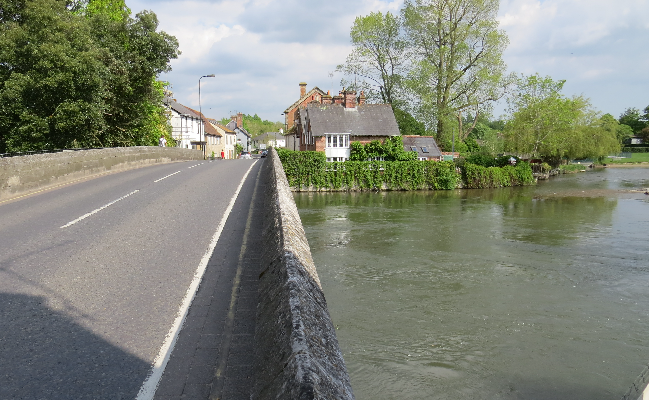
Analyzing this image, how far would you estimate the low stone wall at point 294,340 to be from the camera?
9.60ft

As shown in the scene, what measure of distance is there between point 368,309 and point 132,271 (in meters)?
8.47

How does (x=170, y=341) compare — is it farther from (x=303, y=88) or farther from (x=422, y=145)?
(x=303, y=88)

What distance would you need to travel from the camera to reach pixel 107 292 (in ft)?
20.3

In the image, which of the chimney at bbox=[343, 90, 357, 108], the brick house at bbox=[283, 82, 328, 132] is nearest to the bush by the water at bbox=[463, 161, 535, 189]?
the chimney at bbox=[343, 90, 357, 108]

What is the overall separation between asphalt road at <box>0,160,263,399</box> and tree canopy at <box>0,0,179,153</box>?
14.7m

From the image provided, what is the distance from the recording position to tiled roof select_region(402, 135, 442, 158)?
59.2m

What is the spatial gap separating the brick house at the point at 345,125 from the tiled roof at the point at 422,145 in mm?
4848

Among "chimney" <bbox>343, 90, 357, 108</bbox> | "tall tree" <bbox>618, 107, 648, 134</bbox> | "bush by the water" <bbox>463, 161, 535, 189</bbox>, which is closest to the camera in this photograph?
"tall tree" <bbox>618, 107, 648, 134</bbox>

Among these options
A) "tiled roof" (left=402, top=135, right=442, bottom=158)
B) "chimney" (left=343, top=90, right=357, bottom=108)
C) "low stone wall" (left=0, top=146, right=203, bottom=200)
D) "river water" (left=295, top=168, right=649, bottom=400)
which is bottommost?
"river water" (left=295, top=168, right=649, bottom=400)

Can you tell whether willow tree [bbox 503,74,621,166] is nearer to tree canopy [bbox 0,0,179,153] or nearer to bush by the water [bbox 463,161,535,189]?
bush by the water [bbox 463,161,535,189]

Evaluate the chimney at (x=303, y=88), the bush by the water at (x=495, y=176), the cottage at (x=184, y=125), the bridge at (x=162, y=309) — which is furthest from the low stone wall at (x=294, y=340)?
the chimney at (x=303, y=88)

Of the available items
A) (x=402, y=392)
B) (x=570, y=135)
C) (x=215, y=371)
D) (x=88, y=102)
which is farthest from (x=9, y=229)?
(x=570, y=135)

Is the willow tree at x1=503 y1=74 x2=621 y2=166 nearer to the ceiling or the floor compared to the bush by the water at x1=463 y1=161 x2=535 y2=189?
nearer to the ceiling

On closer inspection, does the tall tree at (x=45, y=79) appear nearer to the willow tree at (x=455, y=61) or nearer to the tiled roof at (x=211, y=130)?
the willow tree at (x=455, y=61)
